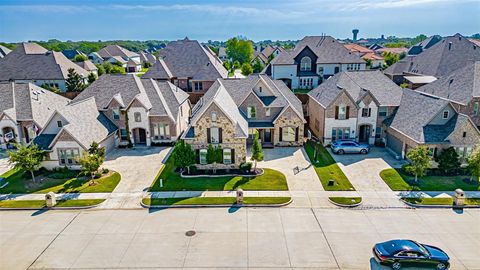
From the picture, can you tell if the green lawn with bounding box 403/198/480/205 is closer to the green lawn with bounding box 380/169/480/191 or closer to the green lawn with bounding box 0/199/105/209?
the green lawn with bounding box 380/169/480/191

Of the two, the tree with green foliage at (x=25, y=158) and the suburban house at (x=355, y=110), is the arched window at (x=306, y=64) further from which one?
the tree with green foliage at (x=25, y=158)

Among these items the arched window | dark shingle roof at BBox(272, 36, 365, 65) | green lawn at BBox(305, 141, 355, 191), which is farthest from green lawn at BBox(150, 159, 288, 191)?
the arched window

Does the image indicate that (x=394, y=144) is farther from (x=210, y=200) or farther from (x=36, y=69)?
(x=36, y=69)

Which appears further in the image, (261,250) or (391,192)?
(391,192)

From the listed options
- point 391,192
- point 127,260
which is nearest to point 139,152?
point 127,260

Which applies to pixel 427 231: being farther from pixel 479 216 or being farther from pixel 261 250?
pixel 261 250

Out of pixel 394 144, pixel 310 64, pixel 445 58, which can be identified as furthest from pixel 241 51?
pixel 394 144
